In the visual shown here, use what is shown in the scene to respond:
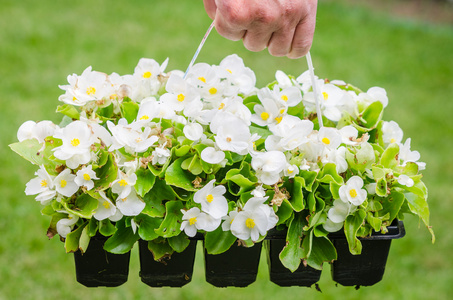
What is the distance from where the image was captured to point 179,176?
965 mm

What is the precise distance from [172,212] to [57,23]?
10.5ft

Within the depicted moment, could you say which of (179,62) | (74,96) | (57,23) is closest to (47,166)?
(74,96)

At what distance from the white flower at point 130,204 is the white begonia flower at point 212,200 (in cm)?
9

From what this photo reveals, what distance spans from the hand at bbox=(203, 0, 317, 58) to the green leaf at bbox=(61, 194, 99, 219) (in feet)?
1.22

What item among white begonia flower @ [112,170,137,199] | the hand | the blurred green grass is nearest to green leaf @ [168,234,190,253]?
white begonia flower @ [112,170,137,199]

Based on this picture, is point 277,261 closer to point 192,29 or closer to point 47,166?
point 47,166

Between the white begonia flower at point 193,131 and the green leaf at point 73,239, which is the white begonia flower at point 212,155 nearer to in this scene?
the white begonia flower at point 193,131

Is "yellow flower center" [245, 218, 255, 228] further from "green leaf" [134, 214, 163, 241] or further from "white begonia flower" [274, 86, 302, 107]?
"white begonia flower" [274, 86, 302, 107]

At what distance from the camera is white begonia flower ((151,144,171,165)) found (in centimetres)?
96

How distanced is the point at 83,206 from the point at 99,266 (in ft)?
0.48

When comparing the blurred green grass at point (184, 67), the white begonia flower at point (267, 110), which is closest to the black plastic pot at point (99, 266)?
the white begonia flower at point (267, 110)

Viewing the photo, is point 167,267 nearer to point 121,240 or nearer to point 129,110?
point 121,240

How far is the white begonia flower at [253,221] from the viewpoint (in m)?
0.94

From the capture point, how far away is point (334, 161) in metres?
1.02
